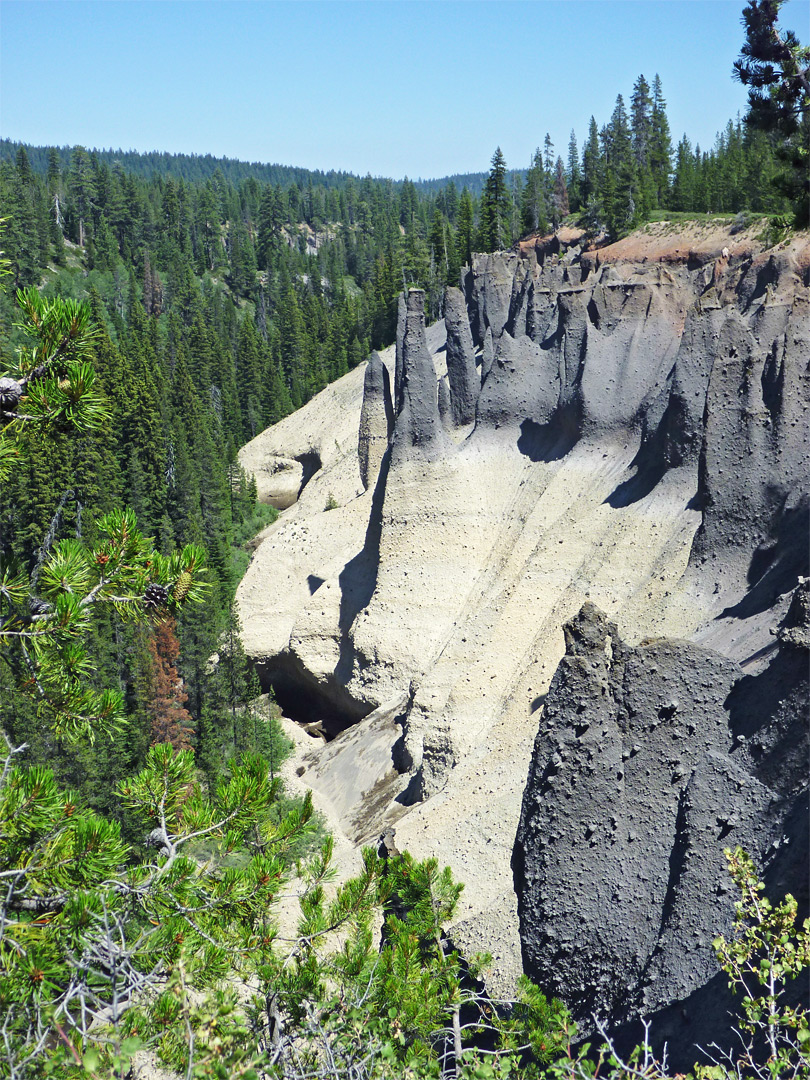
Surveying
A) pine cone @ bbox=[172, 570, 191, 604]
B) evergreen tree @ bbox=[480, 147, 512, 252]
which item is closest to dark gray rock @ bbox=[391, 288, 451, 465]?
pine cone @ bbox=[172, 570, 191, 604]

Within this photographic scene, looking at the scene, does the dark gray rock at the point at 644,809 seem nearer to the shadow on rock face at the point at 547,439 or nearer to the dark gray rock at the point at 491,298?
the shadow on rock face at the point at 547,439

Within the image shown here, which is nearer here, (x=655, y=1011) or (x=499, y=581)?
(x=655, y=1011)

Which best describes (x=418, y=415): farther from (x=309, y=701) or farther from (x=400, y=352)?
(x=309, y=701)

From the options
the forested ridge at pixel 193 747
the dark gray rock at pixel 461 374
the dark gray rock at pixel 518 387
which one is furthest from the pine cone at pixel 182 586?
the dark gray rock at pixel 461 374

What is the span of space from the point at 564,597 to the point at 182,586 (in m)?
13.9

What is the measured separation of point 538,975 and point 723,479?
901 centimetres

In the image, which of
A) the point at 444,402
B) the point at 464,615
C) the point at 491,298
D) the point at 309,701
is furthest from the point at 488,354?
the point at 491,298

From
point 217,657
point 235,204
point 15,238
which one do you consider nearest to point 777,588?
point 217,657

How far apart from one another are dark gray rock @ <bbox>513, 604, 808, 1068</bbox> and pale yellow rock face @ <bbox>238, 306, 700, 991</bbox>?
1.85m

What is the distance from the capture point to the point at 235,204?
446ft

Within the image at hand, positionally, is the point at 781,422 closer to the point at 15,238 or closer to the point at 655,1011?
the point at 655,1011

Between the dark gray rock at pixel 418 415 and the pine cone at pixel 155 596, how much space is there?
64.2 ft

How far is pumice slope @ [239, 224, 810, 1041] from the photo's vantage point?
34.5 feet

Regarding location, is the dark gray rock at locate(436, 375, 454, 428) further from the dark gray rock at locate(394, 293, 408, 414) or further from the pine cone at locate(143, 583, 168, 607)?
the pine cone at locate(143, 583, 168, 607)
